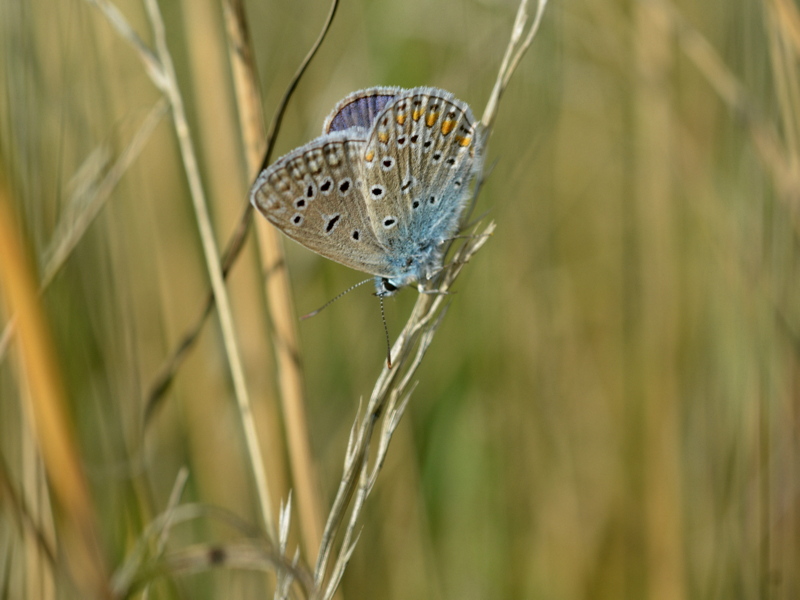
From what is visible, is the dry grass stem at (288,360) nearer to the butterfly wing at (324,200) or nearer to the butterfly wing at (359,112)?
the butterfly wing at (324,200)

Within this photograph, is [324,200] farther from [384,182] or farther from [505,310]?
[505,310]

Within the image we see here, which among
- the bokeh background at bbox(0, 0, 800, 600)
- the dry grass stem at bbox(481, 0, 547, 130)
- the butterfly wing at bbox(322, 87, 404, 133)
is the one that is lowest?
the bokeh background at bbox(0, 0, 800, 600)

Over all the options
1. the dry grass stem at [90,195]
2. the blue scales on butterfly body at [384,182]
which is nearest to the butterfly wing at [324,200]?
the blue scales on butterfly body at [384,182]

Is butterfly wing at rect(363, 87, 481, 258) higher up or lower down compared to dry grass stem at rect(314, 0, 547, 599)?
higher up

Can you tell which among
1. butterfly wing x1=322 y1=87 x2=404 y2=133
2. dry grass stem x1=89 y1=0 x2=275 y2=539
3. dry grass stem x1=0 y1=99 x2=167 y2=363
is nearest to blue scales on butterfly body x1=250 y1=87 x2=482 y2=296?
butterfly wing x1=322 y1=87 x2=404 y2=133

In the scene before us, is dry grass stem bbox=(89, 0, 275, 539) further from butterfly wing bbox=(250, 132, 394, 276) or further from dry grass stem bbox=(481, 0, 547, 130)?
dry grass stem bbox=(481, 0, 547, 130)

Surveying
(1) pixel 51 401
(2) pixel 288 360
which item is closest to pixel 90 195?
(2) pixel 288 360

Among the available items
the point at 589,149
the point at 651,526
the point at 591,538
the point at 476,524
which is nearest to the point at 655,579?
the point at 651,526
